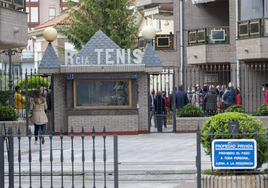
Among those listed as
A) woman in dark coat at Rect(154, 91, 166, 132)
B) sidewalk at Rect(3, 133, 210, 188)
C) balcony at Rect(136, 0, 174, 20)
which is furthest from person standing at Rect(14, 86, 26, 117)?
balcony at Rect(136, 0, 174, 20)

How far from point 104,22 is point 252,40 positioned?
10823 mm

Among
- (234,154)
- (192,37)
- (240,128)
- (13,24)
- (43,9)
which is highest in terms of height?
(43,9)

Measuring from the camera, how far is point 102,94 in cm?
2117

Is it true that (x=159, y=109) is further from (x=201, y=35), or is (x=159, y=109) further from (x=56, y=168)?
(x=56, y=168)

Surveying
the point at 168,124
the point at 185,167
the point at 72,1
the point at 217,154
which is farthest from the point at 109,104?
the point at 72,1

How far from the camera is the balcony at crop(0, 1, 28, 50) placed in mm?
11695

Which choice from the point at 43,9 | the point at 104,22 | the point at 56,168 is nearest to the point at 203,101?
the point at 56,168

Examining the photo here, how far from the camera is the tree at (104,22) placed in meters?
35.9

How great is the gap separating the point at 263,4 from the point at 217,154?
73.2 feet

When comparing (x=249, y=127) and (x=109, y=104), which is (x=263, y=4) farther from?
(x=249, y=127)

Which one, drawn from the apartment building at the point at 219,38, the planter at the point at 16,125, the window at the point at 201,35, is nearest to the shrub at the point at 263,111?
the apartment building at the point at 219,38

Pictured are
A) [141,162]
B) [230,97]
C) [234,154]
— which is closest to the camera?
[234,154]

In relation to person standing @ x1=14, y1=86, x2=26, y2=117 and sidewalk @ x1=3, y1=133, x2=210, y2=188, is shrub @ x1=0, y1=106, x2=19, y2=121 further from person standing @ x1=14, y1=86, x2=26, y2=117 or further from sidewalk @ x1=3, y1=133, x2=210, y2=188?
sidewalk @ x1=3, y1=133, x2=210, y2=188

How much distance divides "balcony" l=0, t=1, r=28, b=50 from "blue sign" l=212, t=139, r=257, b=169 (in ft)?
17.2
